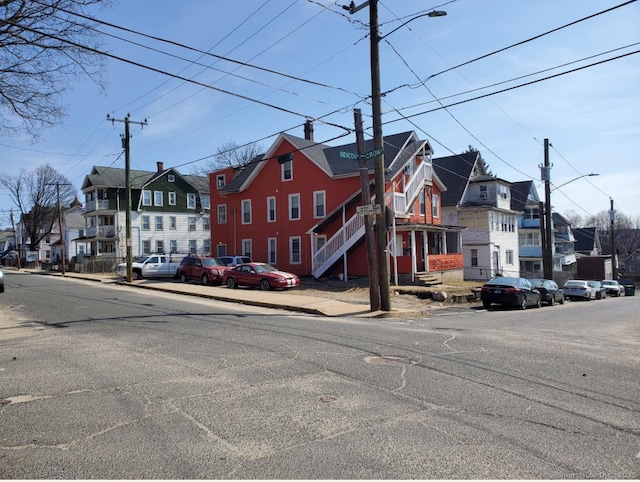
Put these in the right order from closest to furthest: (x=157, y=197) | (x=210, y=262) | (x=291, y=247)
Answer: (x=210, y=262)
(x=291, y=247)
(x=157, y=197)

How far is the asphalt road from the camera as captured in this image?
4.17 metres

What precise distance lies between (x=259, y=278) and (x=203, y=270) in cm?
511

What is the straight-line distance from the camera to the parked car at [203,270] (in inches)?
1087

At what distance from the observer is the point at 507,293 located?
22109 millimetres

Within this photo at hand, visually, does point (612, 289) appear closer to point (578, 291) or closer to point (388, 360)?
point (578, 291)

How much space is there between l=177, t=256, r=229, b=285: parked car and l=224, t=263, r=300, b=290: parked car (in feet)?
5.11

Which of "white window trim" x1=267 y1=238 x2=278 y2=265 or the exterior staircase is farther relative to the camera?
"white window trim" x1=267 y1=238 x2=278 y2=265

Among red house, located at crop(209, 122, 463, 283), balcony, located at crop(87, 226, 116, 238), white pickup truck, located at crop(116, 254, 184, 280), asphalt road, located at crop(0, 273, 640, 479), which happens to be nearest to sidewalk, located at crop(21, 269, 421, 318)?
asphalt road, located at crop(0, 273, 640, 479)

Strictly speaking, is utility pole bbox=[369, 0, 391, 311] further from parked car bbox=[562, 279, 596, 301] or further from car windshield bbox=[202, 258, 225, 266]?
parked car bbox=[562, 279, 596, 301]

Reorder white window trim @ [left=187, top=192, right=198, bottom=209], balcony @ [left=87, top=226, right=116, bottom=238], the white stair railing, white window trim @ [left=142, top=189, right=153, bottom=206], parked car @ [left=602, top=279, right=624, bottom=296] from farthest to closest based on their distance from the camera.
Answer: white window trim @ [left=187, top=192, right=198, bottom=209]
white window trim @ [left=142, top=189, right=153, bottom=206]
balcony @ [left=87, top=226, right=116, bottom=238]
parked car @ [left=602, top=279, right=624, bottom=296]
the white stair railing

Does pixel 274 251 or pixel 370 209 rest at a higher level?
pixel 370 209

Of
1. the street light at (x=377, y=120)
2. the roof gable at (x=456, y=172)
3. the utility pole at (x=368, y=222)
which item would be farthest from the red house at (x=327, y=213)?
the street light at (x=377, y=120)

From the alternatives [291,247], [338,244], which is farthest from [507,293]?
[291,247]

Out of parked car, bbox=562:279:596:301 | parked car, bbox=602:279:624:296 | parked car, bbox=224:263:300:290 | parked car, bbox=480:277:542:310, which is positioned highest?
parked car, bbox=224:263:300:290
